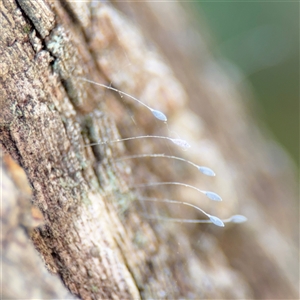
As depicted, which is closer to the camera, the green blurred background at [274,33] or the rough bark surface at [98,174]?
the rough bark surface at [98,174]

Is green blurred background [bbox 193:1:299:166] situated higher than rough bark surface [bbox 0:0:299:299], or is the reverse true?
green blurred background [bbox 193:1:299:166]

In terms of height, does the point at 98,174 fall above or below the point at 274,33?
below

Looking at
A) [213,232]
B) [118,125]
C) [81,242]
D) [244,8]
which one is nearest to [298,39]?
[244,8]

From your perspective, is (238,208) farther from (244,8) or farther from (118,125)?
(244,8)

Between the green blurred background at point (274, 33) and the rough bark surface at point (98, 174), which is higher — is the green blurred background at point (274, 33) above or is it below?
above

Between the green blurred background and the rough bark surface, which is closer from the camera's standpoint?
the rough bark surface
